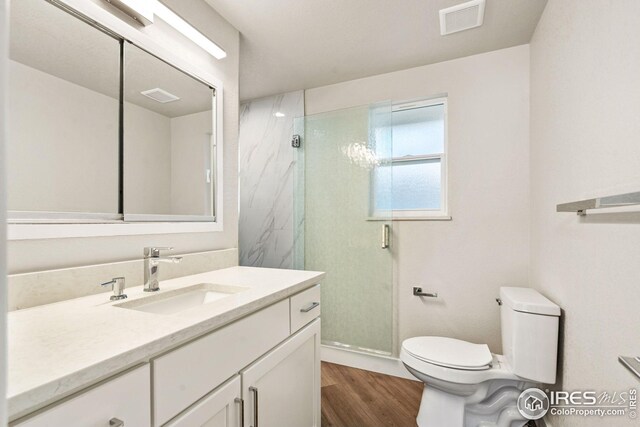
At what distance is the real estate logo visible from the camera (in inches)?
62.2

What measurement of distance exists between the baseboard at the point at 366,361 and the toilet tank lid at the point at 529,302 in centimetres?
98

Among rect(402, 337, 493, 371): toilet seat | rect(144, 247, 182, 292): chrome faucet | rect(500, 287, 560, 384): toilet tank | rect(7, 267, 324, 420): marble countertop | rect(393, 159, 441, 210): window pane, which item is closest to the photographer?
rect(7, 267, 324, 420): marble countertop

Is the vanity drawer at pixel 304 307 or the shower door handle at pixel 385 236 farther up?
the shower door handle at pixel 385 236

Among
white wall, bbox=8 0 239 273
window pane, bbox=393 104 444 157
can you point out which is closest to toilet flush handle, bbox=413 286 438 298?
window pane, bbox=393 104 444 157

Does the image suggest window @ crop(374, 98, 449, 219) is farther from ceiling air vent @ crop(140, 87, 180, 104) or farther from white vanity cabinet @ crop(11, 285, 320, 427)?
ceiling air vent @ crop(140, 87, 180, 104)

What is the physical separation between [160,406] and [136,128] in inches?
43.8

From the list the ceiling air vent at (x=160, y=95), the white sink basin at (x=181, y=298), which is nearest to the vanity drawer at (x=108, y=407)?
the white sink basin at (x=181, y=298)

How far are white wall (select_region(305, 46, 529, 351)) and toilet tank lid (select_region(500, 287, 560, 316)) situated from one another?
0.37m

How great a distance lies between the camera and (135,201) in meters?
1.30

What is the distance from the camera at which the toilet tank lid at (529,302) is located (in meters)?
1.45

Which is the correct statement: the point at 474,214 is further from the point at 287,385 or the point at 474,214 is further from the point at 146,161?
the point at 146,161

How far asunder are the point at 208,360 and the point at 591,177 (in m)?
1.46

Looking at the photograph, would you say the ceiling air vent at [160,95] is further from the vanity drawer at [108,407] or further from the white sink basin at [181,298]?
the vanity drawer at [108,407]

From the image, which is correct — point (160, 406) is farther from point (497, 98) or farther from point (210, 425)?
point (497, 98)
